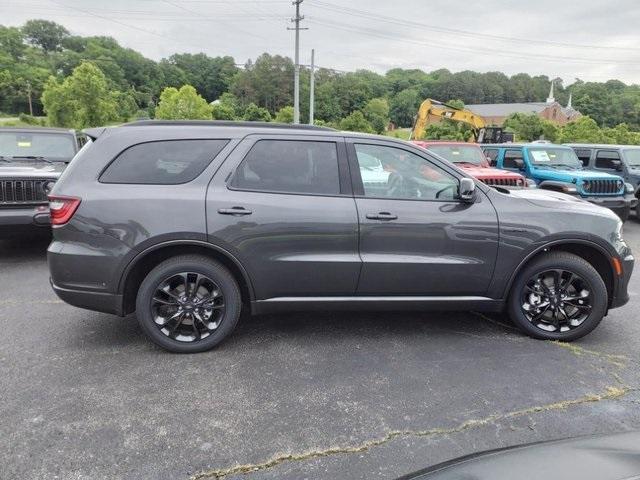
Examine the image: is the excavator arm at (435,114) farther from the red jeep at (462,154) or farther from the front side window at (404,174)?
the front side window at (404,174)

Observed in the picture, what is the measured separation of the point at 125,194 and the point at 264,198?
1.03 meters

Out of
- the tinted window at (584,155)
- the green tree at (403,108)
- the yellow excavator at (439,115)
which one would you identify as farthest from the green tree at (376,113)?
the tinted window at (584,155)

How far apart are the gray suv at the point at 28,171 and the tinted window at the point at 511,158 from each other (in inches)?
366

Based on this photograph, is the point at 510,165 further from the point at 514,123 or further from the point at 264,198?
the point at 514,123

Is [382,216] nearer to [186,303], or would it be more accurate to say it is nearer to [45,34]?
[186,303]

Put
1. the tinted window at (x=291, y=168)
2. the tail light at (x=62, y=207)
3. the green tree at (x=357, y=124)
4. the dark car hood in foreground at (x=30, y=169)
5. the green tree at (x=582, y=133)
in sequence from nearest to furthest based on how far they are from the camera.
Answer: the tail light at (x=62, y=207), the tinted window at (x=291, y=168), the dark car hood in foreground at (x=30, y=169), the green tree at (x=582, y=133), the green tree at (x=357, y=124)

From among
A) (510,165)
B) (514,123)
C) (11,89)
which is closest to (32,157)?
(510,165)


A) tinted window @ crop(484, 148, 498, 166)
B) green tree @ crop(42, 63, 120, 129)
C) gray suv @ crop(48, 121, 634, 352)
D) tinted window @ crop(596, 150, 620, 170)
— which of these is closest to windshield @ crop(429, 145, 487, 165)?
tinted window @ crop(484, 148, 498, 166)

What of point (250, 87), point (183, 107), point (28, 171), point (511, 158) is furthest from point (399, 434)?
point (250, 87)

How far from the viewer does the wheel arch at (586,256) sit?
12.9ft

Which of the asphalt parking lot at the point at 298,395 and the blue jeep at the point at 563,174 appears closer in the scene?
the asphalt parking lot at the point at 298,395

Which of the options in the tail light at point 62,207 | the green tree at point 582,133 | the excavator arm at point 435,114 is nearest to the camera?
the tail light at point 62,207

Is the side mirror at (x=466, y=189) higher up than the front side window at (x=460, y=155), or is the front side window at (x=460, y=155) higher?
the front side window at (x=460, y=155)

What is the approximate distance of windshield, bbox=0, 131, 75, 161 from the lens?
7660mm
